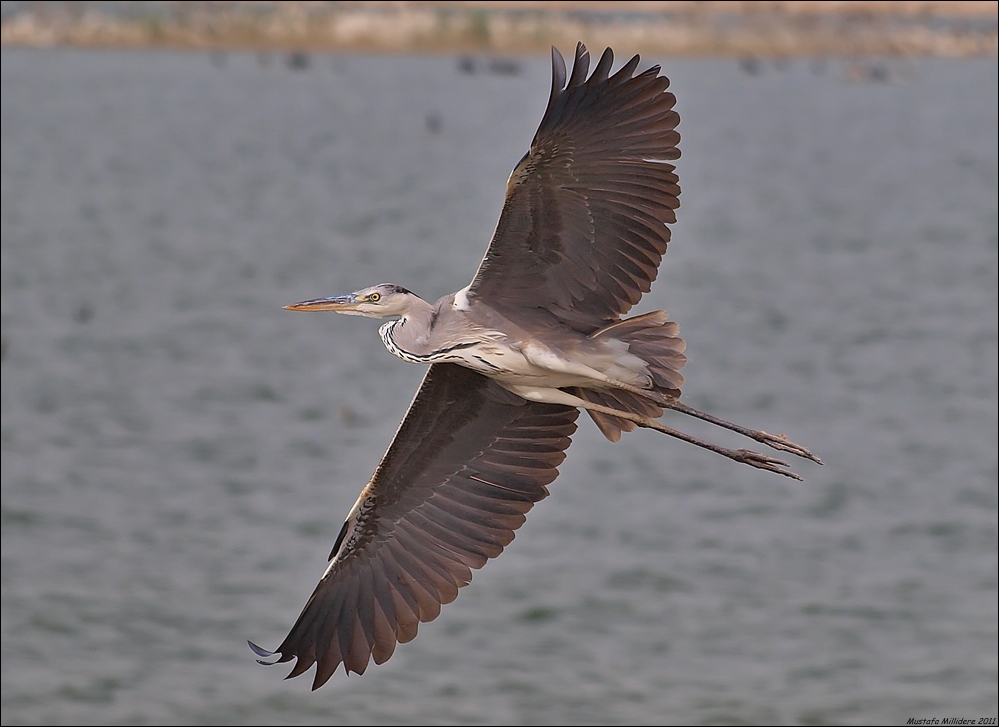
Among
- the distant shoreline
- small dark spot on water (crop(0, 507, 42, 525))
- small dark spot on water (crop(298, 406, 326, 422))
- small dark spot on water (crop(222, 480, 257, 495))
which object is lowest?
small dark spot on water (crop(0, 507, 42, 525))

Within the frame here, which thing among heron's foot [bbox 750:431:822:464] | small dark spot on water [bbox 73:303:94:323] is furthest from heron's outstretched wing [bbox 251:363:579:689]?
small dark spot on water [bbox 73:303:94:323]

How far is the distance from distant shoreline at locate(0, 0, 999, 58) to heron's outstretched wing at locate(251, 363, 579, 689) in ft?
146

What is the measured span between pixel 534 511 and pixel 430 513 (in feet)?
25.0

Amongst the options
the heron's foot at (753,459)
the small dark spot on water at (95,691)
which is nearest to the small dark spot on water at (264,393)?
the small dark spot on water at (95,691)

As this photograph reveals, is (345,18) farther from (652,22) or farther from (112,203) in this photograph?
(112,203)

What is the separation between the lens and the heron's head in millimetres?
6215

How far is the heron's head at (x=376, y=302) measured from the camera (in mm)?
6215

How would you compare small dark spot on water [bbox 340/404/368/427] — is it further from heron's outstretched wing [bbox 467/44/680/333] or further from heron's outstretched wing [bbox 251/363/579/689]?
heron's outstretched wing [bbox 467/44/680/333]

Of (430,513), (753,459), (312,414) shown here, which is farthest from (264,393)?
(753,459)

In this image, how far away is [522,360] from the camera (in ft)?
20.3

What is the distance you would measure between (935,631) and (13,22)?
5117 cm

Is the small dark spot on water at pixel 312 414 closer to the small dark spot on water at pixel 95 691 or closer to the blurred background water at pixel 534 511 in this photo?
the blurred background water at pixel 534 511

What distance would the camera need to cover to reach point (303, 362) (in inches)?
749

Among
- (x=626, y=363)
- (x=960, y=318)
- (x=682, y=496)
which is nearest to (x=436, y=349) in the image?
(x=626, y=363)
